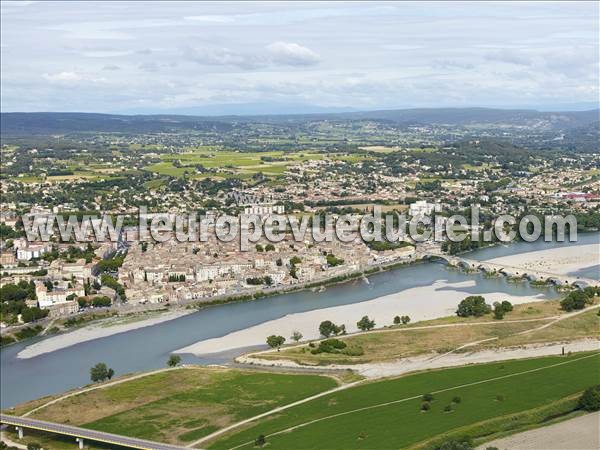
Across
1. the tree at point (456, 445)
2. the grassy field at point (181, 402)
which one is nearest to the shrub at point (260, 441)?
the grassy field at point (181, 402)

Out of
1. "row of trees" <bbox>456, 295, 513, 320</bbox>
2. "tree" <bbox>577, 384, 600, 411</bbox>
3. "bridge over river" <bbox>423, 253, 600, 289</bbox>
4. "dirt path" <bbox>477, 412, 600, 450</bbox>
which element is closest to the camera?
"dirt path" <bbox>477, 412, 600, 450</bbox>

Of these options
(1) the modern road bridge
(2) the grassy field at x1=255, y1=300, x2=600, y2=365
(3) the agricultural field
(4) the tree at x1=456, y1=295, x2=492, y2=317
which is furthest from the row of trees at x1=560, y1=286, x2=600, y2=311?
(3) the agricultural field

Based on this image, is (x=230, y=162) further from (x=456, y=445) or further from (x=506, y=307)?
(x=456, y=445)

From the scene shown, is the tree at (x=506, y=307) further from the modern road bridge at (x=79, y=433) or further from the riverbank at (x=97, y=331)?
the modern road bridge at (x=79, y=433)

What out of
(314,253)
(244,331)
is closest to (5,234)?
(314,253)

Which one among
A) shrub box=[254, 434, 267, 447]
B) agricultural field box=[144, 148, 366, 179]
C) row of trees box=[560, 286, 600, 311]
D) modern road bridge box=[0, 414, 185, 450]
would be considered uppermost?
agricultural field box=[144, 148, 366, 179]

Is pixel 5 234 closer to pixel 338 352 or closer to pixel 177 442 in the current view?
pixel 338 352

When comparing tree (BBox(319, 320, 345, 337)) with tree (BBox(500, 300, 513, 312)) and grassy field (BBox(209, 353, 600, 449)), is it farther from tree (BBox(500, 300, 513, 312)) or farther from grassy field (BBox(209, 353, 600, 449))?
tree (BBox(500, 300, 513, 312))
